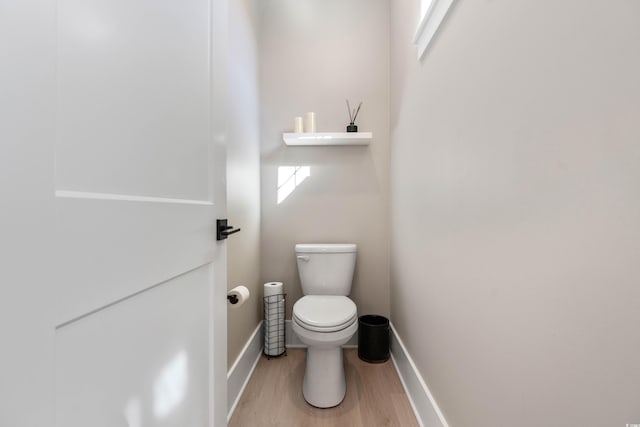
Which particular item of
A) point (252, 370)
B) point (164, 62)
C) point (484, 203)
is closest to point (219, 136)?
point (164, 62)

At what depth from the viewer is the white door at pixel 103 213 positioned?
1.13 ft

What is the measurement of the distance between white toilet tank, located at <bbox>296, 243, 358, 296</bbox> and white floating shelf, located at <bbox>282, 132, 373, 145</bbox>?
2.33 ft

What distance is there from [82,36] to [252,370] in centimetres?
180

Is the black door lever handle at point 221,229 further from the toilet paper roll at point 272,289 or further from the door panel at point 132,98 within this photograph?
the toilet paper roll at point 272,289

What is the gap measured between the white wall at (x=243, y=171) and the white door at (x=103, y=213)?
2.25ft

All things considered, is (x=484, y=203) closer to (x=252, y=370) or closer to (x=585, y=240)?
(x=585, y=240)

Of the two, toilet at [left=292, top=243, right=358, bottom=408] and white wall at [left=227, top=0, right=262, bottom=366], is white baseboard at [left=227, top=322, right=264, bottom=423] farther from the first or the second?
toilet at [left=292, top=243, right=358, bottom=408]

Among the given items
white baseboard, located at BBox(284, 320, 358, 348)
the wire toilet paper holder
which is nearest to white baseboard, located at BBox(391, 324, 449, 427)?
white baseboard, located at BBox(284, 320, 358, 348)

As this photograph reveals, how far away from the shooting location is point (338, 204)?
215 cm

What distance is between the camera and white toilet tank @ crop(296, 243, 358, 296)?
1.96m

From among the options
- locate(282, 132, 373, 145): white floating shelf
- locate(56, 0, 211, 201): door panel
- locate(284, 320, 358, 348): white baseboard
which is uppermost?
locate(282, 132, 373, 145): white floating shelf

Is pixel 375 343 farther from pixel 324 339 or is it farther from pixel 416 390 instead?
pixel 324 339

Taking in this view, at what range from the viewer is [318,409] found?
1468 mm

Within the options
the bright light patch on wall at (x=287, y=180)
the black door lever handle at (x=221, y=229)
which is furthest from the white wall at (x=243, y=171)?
the black door lever handle at (x=221, y=229)
